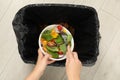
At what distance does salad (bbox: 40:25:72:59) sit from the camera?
103 centimetres

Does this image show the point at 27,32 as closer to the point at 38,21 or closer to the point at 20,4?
the point at 38,21

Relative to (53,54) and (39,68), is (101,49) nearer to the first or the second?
(53,54)

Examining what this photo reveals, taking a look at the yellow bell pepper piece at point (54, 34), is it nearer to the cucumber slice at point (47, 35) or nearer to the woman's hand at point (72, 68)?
the cucumber slice at point (47, 35)

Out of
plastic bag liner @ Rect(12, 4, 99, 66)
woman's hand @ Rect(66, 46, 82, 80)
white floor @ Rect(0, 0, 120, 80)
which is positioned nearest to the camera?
woman's hand @ Rect(66, 46, 82, 80)

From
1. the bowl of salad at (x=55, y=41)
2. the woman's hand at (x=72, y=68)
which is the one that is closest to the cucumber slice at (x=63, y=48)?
the bowl of salad at (x=55, y=41)

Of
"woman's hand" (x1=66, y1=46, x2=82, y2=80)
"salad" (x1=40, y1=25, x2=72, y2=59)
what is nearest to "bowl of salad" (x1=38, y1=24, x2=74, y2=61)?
"salad" (x1=40, y1=25, x2=72, y2=59)

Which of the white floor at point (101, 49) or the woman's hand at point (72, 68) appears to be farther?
the white floor at point (101, 49)

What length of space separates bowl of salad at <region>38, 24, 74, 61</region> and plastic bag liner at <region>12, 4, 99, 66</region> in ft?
0.14

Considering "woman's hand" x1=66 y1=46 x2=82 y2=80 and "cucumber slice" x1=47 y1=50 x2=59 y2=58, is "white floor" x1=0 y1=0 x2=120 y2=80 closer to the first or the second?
"cucumber slice" x1=47 y1=50 x2=59 y2=58

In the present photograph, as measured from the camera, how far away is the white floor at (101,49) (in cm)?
116

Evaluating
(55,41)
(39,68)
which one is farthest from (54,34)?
(39,68)

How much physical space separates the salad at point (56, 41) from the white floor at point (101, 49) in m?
0.16

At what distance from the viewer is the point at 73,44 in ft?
3.45

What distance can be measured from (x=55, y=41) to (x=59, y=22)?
→ 0.12 meters
